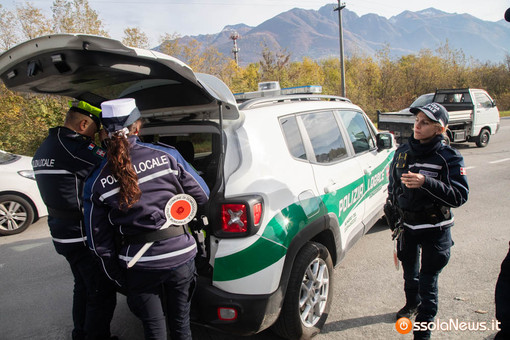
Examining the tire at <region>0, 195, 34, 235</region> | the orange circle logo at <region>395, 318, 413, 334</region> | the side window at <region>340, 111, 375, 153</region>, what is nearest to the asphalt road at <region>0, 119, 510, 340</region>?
the orange circle logo at <region>395, 318, 413, 334</region>

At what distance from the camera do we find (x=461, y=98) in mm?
12312

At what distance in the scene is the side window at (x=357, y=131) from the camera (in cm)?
345

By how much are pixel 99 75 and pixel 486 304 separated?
3.64 meters

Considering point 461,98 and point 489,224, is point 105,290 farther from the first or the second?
point 461,98

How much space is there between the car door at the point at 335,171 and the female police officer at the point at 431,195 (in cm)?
53

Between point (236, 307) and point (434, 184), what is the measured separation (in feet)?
5.14

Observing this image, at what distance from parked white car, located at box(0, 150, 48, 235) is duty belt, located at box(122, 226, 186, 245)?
14.9ft

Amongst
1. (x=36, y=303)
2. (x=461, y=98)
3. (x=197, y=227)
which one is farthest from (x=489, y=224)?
(x=461, y=98)

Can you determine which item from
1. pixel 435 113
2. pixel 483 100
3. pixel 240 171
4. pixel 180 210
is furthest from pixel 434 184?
pixel 483 100

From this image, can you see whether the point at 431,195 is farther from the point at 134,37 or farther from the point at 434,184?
the point at 134,37

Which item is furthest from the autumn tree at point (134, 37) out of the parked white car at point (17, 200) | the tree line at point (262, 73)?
the parked white car at point (17, 200)

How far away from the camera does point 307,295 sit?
2486 mm

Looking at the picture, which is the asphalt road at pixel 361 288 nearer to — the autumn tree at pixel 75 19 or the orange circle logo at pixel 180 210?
the orange circle logo at pixel 180 210

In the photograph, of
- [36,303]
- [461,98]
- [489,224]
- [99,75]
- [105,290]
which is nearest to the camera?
[99,75]
